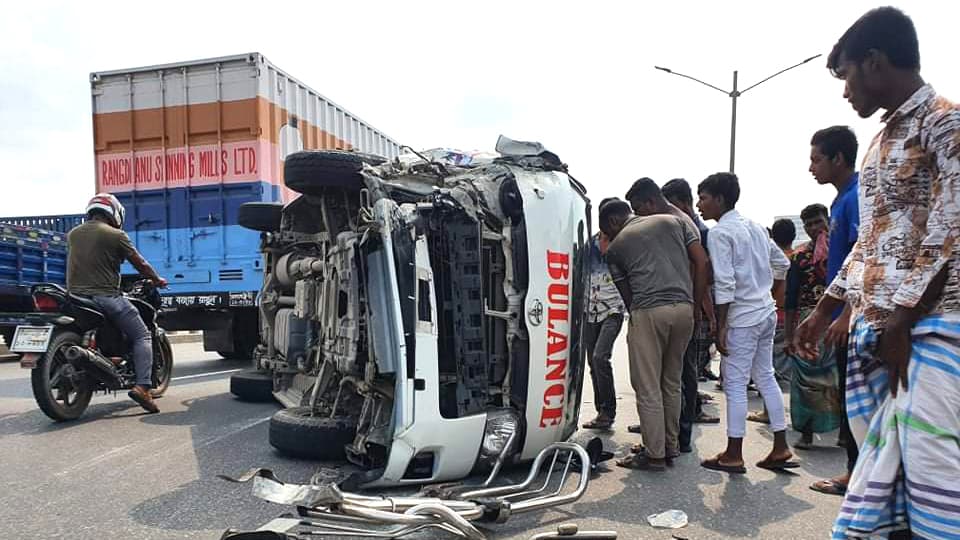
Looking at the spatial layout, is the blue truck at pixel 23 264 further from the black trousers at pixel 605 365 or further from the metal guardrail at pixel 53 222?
the black trousers at pixel 605 365

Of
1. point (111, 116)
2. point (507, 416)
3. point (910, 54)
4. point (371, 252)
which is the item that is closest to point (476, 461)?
point (507, 416)

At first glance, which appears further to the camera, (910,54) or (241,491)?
(241,491)

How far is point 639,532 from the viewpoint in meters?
2.83

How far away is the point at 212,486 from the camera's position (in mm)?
3510

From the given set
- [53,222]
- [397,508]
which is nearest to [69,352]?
[397,508]

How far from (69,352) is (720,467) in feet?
16.5

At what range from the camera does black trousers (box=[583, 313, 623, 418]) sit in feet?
16.9

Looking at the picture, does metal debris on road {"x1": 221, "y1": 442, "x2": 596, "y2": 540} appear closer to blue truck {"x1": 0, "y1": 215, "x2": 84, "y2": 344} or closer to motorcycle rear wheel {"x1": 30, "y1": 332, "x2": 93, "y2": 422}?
motorcycle rear wheel {"x1": 30, "y1": 332, "x2": 93, "y2": 422}

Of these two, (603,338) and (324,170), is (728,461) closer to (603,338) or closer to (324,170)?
(603,338)

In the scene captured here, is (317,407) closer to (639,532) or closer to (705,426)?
(639,532)

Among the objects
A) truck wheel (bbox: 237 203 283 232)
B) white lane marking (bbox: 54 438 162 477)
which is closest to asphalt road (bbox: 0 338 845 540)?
white lane marking (bbox: 54 438 162 477)

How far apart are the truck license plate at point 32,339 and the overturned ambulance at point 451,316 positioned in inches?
91.0

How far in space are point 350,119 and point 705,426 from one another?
9164 mm

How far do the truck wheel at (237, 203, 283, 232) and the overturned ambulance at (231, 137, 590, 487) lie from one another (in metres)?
2.24
